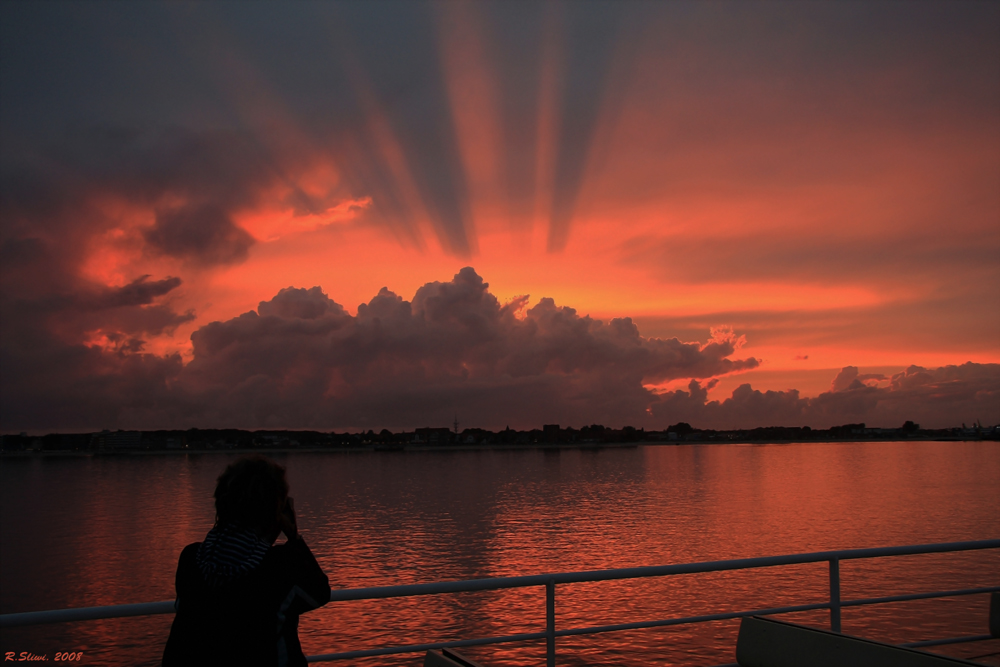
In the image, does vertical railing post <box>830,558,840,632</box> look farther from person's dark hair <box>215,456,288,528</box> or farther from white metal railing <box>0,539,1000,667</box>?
person's dark hair <box>215,456,288,528</box>

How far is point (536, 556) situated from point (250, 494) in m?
36.3

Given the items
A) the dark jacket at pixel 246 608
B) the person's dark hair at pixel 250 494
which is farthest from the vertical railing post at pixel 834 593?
the person's dark hair at pixel 250 494

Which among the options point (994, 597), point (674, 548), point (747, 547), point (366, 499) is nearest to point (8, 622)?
point (994, 597)

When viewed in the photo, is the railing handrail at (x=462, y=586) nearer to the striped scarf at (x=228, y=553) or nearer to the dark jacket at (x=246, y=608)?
the dark jacket at (x=246, y=608)

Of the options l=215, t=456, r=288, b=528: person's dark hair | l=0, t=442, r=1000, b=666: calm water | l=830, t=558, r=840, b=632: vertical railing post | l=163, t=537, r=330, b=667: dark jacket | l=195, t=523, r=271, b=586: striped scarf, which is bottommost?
l=0, t=442, r=1000, b=666: calm water

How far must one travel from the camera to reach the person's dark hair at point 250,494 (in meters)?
2.98

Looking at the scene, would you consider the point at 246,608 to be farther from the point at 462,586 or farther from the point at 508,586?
the point at 462,586

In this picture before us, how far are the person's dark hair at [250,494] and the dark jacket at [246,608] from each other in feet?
0.49

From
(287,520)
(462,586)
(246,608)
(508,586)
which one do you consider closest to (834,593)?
(508,586)

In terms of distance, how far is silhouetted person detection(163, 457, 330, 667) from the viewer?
9.35 feet

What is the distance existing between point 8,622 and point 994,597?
28.1 ft

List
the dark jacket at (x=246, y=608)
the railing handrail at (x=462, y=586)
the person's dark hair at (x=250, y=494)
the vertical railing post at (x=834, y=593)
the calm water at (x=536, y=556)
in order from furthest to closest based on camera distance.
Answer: the calm water at (x=536, y=556)
the vertical railing post at (x=834, y=593)
the railing handrail at (x=462, y=586)
the person's dark hair at (x=250, y=494)
the dark jacket at (x=246, y=608)

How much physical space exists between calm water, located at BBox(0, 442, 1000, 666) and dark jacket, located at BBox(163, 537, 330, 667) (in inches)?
739

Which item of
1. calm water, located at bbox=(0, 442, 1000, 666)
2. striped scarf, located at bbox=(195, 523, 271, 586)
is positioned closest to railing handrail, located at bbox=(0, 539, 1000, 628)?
striped scarf, located at bbox=(195, 523, 271, 586)
